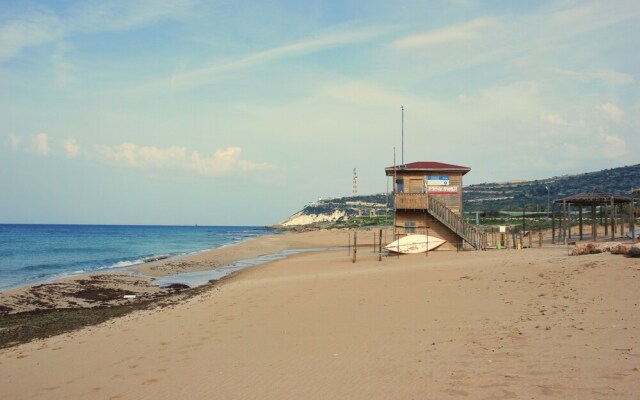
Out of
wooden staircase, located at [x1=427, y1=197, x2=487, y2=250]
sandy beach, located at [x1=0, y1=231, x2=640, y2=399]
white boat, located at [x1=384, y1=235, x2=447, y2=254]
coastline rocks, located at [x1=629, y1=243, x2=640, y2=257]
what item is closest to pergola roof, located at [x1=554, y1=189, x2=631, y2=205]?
wooden staircase, located at [x1=427, y1=197, x2=487, y2=250]

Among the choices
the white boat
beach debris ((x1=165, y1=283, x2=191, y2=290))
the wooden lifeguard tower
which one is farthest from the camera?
the wooden lifeguard tower

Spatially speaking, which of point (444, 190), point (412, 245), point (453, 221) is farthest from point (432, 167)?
point (412, 245)

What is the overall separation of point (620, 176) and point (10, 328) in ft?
314

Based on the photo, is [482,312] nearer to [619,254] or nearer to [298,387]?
[298,387]

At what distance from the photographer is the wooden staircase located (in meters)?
29.4

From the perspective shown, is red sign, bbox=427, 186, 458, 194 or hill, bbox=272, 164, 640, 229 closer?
red sign, bbox=427, 186, 458, 194

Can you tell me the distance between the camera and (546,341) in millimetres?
8062

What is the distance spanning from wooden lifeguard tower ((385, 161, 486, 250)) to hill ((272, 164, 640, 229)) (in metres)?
10.0

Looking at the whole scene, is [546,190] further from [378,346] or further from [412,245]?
[378,346]

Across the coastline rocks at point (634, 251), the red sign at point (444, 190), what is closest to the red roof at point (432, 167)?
the red sign at point (444, 190)

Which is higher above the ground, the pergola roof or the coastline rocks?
the pergola roof

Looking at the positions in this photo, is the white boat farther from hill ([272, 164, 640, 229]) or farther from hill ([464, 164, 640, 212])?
hill ([464, 164, 640, 212])

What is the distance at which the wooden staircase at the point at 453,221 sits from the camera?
29391 millimetres

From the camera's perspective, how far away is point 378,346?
29.7ft
